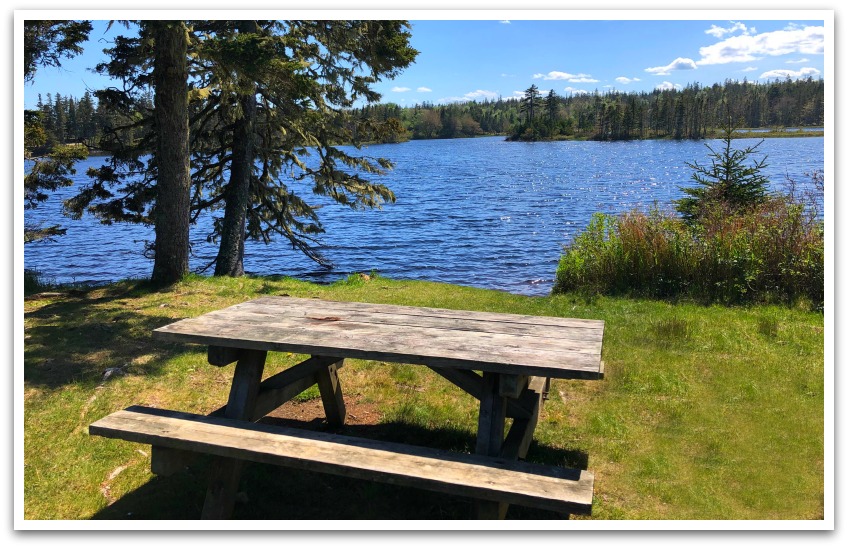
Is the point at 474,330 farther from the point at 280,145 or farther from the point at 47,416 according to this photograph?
the point at 280,145

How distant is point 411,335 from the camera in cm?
379

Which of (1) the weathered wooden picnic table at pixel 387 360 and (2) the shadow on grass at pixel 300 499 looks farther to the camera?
(2) the shadow on grass at pixel 300 499

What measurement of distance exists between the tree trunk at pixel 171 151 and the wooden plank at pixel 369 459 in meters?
5.97


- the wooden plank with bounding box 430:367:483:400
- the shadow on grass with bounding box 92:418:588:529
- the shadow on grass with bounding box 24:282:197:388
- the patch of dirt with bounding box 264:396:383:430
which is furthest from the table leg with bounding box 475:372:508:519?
the shadow on grass with bounding box 24:282:197:388

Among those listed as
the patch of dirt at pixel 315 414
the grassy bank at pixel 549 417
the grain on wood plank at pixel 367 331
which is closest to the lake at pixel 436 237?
the grassy bank at pixel 549 417

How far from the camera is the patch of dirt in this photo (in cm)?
513

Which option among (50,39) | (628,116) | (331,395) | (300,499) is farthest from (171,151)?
(628,116)

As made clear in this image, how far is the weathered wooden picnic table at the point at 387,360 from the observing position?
3092 millimetres

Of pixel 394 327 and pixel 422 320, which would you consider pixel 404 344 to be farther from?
pixel 422 320

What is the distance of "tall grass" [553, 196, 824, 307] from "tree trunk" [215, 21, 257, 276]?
6.56 m

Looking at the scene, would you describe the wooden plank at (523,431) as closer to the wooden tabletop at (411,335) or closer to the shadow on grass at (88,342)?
the wooden tabletop at (411,335)

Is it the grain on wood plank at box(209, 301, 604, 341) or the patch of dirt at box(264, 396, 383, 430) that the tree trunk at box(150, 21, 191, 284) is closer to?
the patch of dirt at box(264, 396, 383, 430)

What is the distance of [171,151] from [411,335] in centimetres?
664
